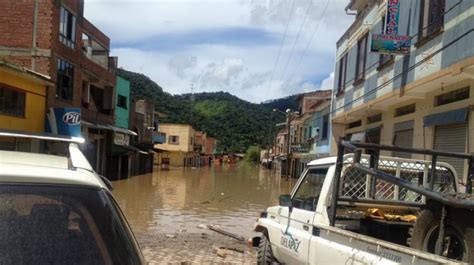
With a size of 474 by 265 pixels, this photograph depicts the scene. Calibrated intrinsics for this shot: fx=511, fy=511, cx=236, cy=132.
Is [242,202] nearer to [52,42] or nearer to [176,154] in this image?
[52,42]

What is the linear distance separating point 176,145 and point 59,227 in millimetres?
74561

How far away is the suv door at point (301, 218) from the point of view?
5.57 metres

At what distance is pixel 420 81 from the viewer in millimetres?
12766

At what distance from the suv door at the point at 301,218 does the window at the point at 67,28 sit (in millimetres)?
20965

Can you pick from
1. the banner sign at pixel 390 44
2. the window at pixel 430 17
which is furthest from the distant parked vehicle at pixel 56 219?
the banner sign at pixel 390 44

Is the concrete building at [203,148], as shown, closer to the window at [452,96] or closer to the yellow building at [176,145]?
the yellow building at [176,145]

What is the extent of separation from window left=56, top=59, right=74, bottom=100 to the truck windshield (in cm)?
2413

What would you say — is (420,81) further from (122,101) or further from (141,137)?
(141,137)

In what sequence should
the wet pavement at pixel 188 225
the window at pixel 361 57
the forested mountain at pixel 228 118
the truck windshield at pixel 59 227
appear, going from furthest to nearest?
the forested mountain at pixel 228 118
the window at pixel 361 57
the wet pavement at pixel 188 225
the truck windshield at pixel 59 227

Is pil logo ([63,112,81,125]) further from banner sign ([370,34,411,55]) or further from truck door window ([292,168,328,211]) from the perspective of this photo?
truck door window ([292,168,328,211])

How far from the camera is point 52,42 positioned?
23.5m

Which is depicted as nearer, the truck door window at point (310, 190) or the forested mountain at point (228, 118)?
the truck door window at point (310, 190)

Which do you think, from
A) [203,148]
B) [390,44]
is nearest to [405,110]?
[390,44]

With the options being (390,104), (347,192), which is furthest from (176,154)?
(347,192)
